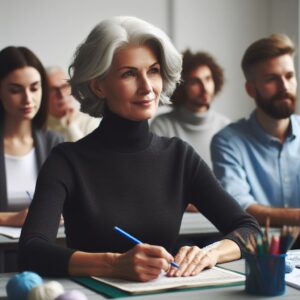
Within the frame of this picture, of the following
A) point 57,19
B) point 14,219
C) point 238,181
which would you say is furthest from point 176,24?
point 14,219

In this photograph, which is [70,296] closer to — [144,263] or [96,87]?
[144,263]

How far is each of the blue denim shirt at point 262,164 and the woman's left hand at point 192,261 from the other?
1.38 meters

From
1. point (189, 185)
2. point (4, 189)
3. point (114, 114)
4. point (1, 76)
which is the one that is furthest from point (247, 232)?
point (1, 76)

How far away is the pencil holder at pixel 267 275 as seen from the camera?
Answer: 1.34 meters

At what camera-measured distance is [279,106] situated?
123 inches

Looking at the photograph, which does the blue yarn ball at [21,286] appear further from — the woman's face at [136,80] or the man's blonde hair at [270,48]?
the man's blonde hair at [270,48]

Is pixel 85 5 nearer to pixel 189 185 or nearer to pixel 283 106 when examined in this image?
pixel 283 106

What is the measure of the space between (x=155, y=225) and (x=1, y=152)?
1.61m

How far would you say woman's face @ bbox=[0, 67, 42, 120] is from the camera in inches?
130

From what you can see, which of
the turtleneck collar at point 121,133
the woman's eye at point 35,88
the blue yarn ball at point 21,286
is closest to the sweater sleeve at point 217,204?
the turtleneck collar at point 121,133

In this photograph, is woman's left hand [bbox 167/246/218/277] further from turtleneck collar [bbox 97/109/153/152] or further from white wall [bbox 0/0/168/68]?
white wall [bbox 0/0/168/68]

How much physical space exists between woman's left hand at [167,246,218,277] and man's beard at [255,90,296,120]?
1.61 m

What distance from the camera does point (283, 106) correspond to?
3133mm

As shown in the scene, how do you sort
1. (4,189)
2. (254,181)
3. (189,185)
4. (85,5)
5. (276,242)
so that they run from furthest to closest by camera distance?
1. (85,5)
2. (4,189)
3. (254,181)
4. (189,185)
5. (276,242)
